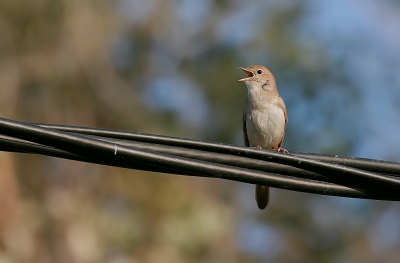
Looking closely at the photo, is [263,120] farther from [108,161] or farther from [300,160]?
[108,161]

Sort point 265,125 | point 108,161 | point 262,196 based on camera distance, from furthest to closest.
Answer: point 265,125 → point 262,196 → point 108,161

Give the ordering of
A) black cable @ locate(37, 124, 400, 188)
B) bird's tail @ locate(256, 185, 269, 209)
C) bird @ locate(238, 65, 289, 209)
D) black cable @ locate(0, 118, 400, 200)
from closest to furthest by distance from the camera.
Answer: black cable @ locate(0, 118, 400, 200), black cable @ locate(37, 124, 400, 188), bird's tail @ locate(256, 185, 269, 209), bird @ locate(238, 65, 289, 209)

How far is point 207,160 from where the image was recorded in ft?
12.4

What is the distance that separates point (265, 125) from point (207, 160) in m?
4.36

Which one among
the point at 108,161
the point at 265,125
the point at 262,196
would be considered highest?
the point at 265,125

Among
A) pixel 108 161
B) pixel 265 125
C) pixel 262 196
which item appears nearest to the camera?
pixel 108 161

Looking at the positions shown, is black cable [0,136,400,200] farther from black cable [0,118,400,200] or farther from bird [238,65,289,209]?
bird [238,65,289,209]

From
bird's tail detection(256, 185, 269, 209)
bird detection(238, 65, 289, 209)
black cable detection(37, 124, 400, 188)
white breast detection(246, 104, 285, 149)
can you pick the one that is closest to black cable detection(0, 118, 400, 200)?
black cable detection(37, 124, 400, 188)

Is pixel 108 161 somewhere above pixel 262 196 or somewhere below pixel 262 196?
below

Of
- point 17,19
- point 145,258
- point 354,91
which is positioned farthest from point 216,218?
point 354,91

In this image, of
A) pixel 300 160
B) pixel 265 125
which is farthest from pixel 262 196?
pixel 300 160

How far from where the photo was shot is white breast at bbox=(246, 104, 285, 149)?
319 inches

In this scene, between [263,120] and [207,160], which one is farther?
[263,120]

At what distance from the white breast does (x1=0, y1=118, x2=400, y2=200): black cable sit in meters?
4.21
